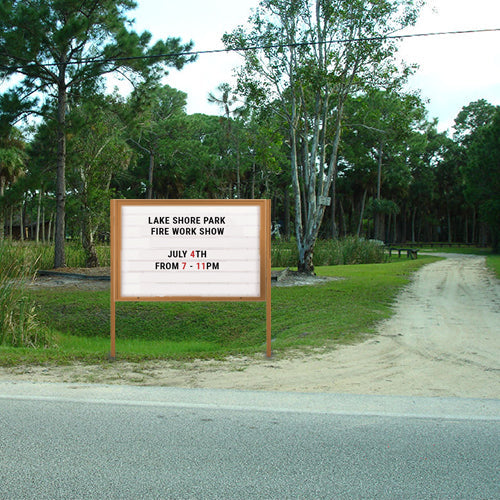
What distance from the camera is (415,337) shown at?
384 inches

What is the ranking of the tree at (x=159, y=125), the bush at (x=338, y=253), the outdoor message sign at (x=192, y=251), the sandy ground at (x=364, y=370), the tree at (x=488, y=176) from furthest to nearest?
the tree at (x=159, y=125), the tree at (x=488, y=176), the bush at (x=338, y=253), the outdoor message sign at (x=192, y=251), the sandy ground at (x=364, y=370)

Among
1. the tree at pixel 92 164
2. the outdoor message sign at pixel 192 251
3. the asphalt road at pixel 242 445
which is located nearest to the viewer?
the asphalt road at pixel 242 445

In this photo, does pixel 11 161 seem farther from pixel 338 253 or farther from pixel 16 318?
pixel 16 318

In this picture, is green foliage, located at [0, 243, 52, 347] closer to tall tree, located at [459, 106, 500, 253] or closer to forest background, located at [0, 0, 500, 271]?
forest background, located at [0, 0, 500, 271]

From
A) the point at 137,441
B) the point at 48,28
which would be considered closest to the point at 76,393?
the point at 137,441

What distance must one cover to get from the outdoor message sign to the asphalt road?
87.4 inches

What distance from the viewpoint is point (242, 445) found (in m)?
4.55

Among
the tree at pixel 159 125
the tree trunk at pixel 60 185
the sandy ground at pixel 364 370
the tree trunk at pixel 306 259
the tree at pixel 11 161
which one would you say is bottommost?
the sandy ground at pixel 364 370

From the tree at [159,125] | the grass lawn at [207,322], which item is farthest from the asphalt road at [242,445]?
the tree at [159,125]

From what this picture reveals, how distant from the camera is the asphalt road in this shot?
12.5ft

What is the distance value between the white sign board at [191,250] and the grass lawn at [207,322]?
3.29 feet

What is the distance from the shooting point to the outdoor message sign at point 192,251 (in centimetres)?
817

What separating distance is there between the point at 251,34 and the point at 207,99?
34974mm

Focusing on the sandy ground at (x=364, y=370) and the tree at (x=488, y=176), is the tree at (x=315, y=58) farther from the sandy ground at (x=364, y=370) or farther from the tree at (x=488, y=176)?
the tree at (x=488, y=176)
